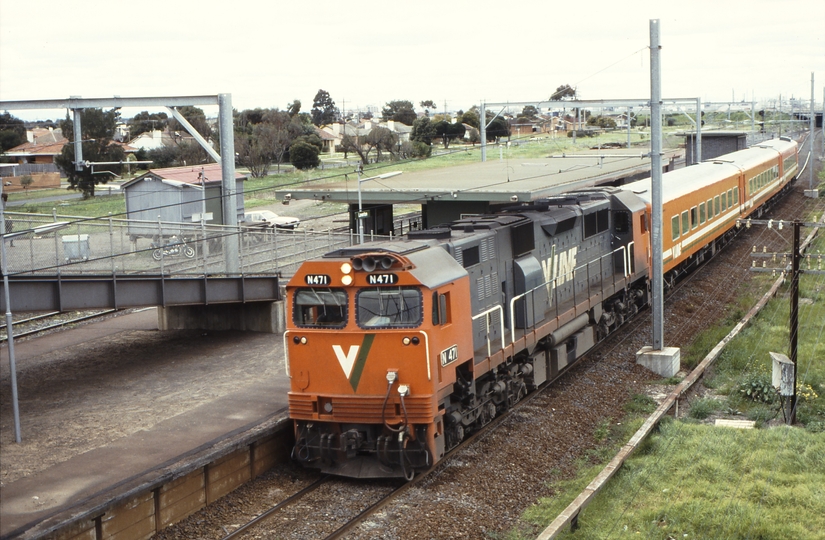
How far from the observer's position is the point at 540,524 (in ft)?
35.9

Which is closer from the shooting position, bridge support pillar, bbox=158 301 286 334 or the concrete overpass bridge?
the concrete overpass bridge

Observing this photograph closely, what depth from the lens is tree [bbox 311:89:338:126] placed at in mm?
108188

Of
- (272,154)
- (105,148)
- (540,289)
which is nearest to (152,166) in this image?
(272,154)

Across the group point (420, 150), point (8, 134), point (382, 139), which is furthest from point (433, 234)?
point (382, 139)

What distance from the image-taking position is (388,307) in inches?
464

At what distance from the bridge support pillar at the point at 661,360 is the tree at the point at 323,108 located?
92.4m

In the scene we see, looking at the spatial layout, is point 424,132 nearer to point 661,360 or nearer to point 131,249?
point 131,249

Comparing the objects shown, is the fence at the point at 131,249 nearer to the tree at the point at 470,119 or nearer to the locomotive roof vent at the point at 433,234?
the locomotive roof vent at the point at 433,234

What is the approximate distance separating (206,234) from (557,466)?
461 inches

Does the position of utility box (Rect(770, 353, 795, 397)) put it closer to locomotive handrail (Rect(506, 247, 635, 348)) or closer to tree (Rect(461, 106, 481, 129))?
locomotive handrail (Rect(506, 247, 635, 348))

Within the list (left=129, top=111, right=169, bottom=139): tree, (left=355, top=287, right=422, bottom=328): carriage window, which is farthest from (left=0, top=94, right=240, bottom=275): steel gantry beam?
(left=129, top=111, right=169, bottom=139): tree

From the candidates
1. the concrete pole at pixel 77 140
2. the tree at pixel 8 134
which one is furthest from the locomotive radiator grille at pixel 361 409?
the tree at pixel 8 134

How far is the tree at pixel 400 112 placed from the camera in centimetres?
10506

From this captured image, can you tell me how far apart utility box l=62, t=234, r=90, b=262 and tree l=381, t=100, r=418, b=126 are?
3449 inches
